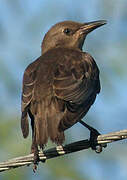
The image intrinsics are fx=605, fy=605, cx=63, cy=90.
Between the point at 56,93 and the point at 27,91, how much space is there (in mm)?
543

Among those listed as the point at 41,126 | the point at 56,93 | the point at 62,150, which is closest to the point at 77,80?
the point at 56,93

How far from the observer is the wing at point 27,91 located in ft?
22.0

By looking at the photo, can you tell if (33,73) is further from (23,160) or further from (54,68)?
(23,160)

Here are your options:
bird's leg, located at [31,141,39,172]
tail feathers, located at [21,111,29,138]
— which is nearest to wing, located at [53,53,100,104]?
tail feathers, located at [21,111,29,138]

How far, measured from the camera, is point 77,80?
7.35m

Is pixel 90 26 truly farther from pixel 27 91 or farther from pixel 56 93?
pixel 56 93

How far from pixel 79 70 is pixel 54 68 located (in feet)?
1.04

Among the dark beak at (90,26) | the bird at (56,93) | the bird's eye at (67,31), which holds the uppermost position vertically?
the dark beak at (90,26)

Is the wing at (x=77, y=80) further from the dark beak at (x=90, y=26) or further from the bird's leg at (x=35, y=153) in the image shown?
the dark beak at (x=90, y=26)

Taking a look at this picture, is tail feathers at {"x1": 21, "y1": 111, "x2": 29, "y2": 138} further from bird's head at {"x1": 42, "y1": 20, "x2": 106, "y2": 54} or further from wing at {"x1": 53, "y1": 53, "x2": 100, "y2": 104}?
bird's head at {"x1": 42, "y1": 20, "x2": 106, "y2": 54}

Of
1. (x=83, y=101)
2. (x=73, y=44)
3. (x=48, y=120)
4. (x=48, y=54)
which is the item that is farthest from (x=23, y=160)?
(x=73, y=44)

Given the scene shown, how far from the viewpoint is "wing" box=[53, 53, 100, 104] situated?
6.87 meters

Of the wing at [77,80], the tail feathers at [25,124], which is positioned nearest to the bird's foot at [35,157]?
the tail feathers at [25,124]

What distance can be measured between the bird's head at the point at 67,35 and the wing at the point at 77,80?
47.7 inches
